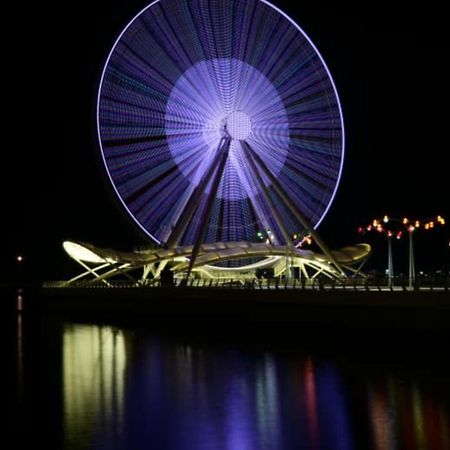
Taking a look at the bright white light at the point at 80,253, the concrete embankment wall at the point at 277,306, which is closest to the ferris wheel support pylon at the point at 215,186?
the concrete embankment wall at the point at 277,306

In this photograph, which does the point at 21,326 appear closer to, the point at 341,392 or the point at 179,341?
the point at 179,341

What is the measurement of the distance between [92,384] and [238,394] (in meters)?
4.33

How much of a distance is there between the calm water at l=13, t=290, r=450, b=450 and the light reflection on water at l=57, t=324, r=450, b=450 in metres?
0.02

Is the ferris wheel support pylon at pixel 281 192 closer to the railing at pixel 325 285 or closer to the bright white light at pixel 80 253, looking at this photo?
the railing at pixel 325 285

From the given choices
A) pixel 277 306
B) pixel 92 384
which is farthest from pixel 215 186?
pixel 92 384

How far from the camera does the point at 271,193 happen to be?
1565 inches

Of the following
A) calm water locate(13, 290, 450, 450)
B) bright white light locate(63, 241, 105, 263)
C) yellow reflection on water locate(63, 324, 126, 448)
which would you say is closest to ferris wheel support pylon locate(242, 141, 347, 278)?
calm water locate(13, 290, 450, 450)

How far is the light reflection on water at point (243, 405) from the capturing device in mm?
14781

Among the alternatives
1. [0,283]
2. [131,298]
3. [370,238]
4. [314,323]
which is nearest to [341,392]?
[314,323]

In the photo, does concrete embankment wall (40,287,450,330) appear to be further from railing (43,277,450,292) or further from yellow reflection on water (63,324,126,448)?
yellow reflection on water (63,324,126,448)

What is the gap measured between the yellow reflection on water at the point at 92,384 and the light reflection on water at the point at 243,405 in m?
0.03

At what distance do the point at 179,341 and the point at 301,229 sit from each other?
48.0 feet

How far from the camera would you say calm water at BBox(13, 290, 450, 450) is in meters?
15.0

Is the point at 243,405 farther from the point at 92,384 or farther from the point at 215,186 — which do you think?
the point at 215,186
